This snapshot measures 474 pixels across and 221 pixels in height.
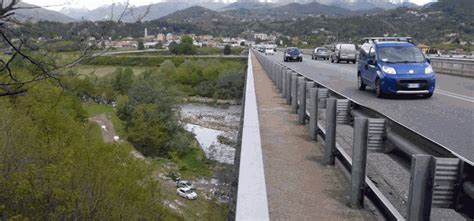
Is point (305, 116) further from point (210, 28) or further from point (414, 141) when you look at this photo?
point (210, 28)

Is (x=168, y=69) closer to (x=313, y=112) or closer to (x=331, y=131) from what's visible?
(x=313, y=112)

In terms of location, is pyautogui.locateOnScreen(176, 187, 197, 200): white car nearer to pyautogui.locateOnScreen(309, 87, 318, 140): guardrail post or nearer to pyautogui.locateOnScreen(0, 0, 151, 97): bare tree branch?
pyautogui.locateOnScreen(309, 87, 318, 140): guardrail post

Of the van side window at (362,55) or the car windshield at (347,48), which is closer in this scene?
the van side window at (362,55)

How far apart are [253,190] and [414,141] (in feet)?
4.29

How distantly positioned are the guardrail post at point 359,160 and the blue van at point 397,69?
11.1 m

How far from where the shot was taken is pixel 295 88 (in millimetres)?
10859

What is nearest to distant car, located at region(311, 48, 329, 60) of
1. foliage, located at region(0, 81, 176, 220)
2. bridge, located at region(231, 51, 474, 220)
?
foliage, located at region(0, 81, 176, 220)

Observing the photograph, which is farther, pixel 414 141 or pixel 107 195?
pixel 107 195

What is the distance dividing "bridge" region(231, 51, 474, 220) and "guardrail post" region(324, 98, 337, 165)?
12mm

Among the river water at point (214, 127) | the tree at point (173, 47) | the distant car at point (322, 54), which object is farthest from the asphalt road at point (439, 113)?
the tree at point (173, 47)

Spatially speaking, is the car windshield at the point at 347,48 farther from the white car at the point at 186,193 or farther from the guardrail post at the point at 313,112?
the guardrail post at the point at 313,112

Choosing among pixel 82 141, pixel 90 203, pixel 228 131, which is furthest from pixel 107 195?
pixel 228 131

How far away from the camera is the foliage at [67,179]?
60.1ft

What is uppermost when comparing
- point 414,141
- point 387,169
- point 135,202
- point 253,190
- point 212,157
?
point 414,141
